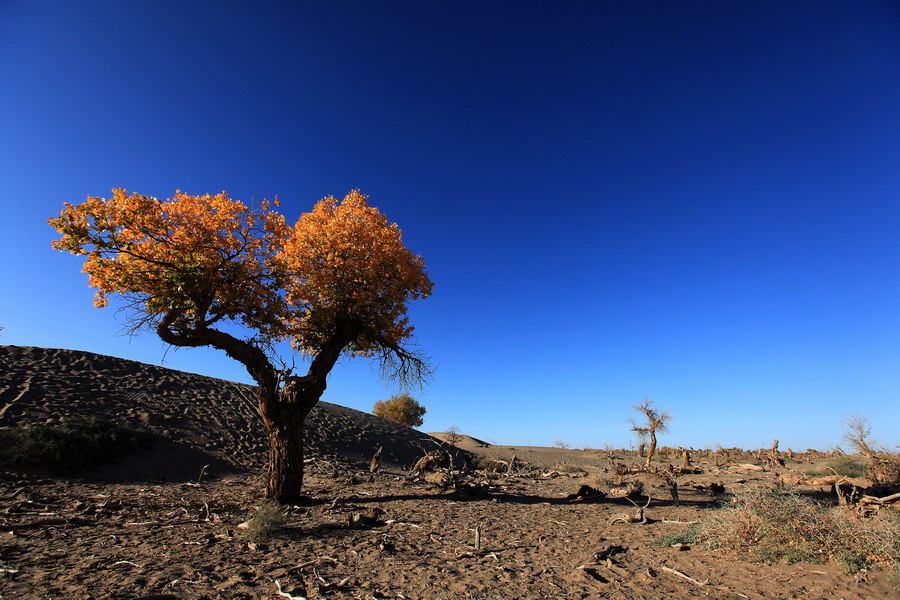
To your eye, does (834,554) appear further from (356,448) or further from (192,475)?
(356,448)

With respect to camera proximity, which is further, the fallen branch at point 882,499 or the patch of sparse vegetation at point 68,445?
the patch of sparse vegetation at point 68,445

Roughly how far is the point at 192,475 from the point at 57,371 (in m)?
12.0

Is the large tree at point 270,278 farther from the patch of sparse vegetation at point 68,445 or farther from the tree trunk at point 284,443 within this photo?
the patch of sparse vegetation at point 68,445

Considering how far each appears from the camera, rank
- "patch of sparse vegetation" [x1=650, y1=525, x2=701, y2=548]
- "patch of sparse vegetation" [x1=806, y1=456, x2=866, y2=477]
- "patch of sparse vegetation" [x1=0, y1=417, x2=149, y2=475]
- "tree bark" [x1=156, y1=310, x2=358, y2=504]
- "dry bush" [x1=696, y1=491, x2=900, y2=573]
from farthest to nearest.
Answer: "patch of sparse vegetation" [x1=806, y1=456, x2=866, y2=477], "patch of sparse vegetation" [x1=0, y1=417, x2=149, y2=475], "tree bark" [x1=156, y1=310, x2=358, y2=504], "patch of sparse vegetation" [x1=650, y1=525, x2=701, y2=548], "dry bush" [x1=696, y1=491, x2=900, y2=573]

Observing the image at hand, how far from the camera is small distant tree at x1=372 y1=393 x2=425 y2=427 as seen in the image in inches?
2282

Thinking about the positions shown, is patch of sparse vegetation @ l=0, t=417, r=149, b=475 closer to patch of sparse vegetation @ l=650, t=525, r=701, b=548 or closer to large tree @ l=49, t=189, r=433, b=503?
large tree @ l=49, t=189, r=433, b=503

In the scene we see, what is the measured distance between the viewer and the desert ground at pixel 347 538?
5.43 metres

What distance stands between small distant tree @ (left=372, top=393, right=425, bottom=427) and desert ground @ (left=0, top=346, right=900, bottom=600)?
133 feet

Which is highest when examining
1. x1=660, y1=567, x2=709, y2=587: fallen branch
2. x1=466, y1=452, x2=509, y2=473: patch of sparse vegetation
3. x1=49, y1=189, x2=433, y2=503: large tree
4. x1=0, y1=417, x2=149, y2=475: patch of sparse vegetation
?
x1=49, y1=189, x2=433, y2=503: large tree

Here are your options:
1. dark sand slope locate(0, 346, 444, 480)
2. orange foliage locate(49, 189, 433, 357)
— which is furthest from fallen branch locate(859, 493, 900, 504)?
dark sand slope locate(0, 346, 444, 480)

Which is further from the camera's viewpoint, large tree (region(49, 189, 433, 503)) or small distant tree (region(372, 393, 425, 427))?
small distant tree (region(372, 393, 425, 427))

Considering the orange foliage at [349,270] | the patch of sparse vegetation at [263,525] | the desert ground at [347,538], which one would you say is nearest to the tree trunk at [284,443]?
the desert ground at [347,538]

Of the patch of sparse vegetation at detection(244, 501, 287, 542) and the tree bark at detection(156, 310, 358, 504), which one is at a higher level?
the tree bark at detection(156, 310, 358, 504)

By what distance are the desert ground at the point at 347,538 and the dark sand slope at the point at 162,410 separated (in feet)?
0.47
